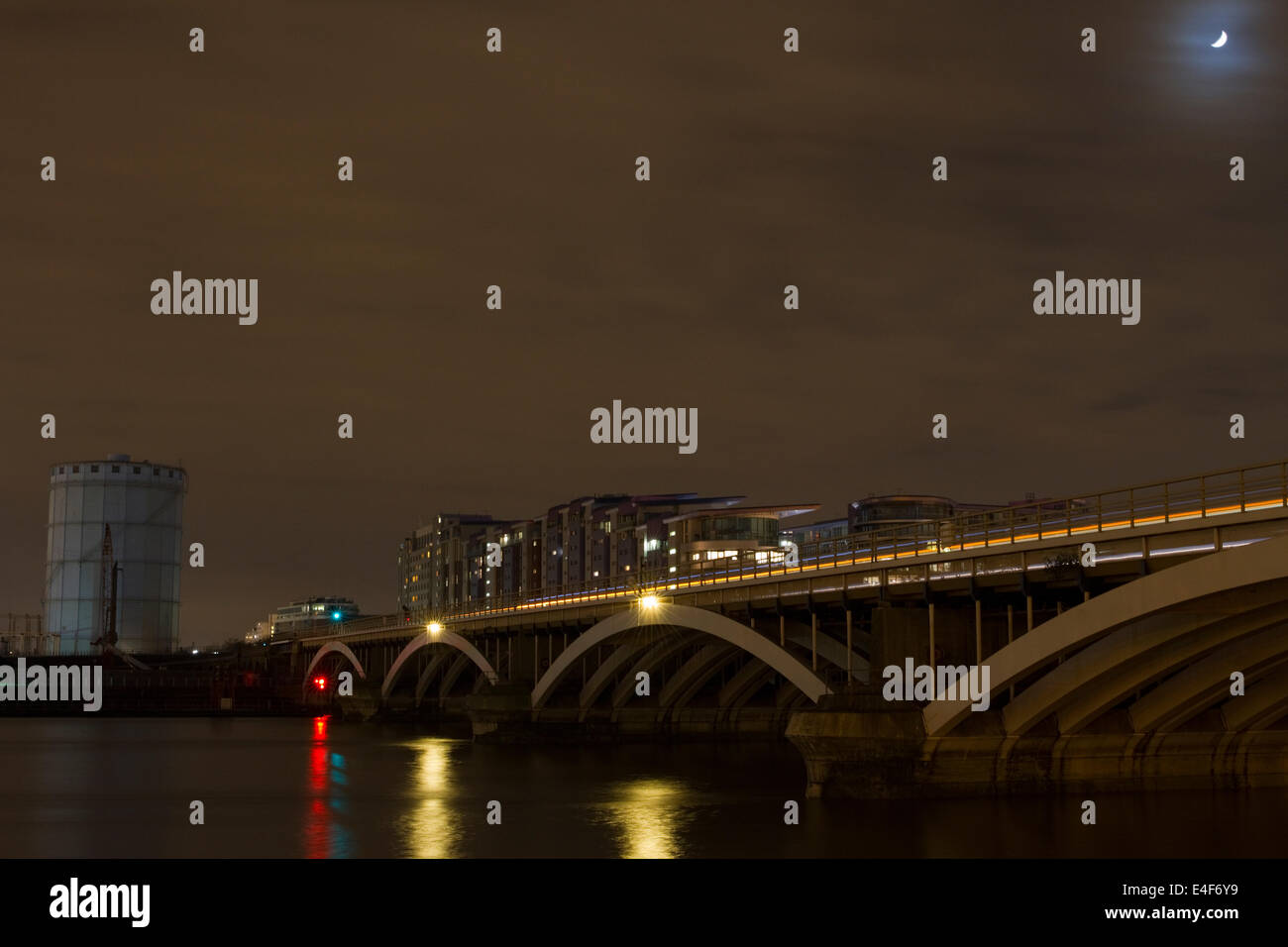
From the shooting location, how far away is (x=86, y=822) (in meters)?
46.7

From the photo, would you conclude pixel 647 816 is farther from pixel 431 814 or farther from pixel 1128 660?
pixel 1128 660

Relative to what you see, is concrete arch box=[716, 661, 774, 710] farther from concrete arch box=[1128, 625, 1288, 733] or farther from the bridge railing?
concrete arch box=[1128, 625, 1288, 733]

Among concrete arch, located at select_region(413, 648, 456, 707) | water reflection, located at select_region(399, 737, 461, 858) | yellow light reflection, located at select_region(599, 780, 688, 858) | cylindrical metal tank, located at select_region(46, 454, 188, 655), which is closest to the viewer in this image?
yellow light reflection, located at select_region(599, 780, 688, 858)

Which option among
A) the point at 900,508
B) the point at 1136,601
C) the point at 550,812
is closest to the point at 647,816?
the point at 550,812

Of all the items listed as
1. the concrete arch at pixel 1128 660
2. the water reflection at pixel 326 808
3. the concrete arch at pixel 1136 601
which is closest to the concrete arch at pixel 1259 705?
the concrete arch at pixel 1128 660

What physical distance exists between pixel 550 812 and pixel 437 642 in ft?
184

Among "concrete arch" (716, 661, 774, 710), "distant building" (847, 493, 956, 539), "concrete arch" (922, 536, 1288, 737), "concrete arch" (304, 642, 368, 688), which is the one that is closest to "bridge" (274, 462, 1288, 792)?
"concrete arch" (922, 536, 1288, 737)

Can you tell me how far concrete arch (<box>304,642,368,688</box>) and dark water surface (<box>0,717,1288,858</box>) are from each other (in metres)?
55.0

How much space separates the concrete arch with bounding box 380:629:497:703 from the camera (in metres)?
90.1

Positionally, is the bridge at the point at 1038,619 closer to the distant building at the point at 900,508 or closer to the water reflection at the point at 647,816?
the water reflection at the point at 647,816

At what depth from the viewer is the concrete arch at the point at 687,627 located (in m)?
50.7
